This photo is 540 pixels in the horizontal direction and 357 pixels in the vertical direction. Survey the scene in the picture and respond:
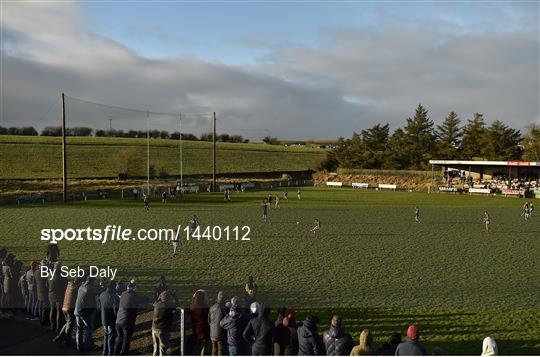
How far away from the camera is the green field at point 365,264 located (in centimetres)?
1224

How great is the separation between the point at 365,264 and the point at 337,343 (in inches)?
460

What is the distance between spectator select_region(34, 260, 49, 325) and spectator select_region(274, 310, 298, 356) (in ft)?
20.4

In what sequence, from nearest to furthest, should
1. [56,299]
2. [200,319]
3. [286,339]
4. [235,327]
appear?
Answer: [286,339], [235,327], [200,319], [56,299]

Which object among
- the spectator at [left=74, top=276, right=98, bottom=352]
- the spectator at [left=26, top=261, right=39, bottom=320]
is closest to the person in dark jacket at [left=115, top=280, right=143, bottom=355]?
the spectator at [left=74, top=276, right=98, bottom=352]

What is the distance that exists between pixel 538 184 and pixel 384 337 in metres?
60.2

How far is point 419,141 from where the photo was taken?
289 feet

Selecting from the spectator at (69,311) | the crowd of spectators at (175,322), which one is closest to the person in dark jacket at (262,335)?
the crowd of spectators at (175,322)

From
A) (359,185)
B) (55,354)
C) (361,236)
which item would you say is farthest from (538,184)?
(55,354)

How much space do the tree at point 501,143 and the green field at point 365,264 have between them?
49.5m

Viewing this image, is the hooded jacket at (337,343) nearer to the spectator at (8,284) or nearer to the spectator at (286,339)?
the spectator at (286,339)

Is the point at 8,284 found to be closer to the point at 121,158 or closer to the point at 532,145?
the point at 121,158

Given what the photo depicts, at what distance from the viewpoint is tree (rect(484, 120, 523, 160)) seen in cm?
7994

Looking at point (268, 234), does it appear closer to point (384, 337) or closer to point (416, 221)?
point (416, 221)

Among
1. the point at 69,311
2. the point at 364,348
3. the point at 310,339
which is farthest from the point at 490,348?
the point at 69,311
